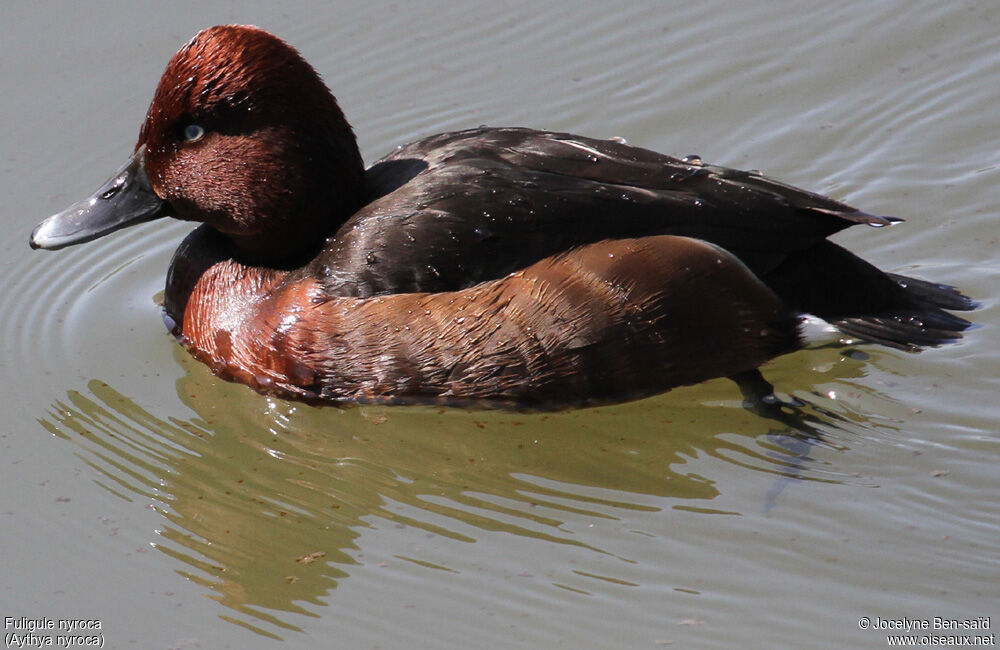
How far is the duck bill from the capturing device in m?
5.80

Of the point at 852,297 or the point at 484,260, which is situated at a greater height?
the point at 484,260

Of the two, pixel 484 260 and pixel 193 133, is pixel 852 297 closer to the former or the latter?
pixel 484 260

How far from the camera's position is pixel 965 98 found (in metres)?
6.95

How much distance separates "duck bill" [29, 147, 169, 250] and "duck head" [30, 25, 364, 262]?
0.42ft

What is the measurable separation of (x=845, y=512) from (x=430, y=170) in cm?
204

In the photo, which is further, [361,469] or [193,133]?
[193,133]

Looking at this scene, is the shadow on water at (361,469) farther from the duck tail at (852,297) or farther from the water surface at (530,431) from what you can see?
the duck tail at (852,297)

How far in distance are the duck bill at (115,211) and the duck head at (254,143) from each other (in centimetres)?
13

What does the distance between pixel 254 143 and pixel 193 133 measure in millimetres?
270

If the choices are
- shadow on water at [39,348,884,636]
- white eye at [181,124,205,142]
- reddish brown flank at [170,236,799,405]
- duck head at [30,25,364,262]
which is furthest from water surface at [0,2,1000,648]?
white eye at [181,124,205,142]

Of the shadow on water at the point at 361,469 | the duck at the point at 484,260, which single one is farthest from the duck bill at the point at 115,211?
the shadow on water at the point at 361,469

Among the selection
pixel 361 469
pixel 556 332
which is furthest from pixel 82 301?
pixel 556 332

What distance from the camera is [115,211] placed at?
582cm

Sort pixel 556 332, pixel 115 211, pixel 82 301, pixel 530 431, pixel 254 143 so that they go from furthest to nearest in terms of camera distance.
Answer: pixel 82 301
pixel 115 211
pixel 254 143
pixel 530 431
pixel 556 332
